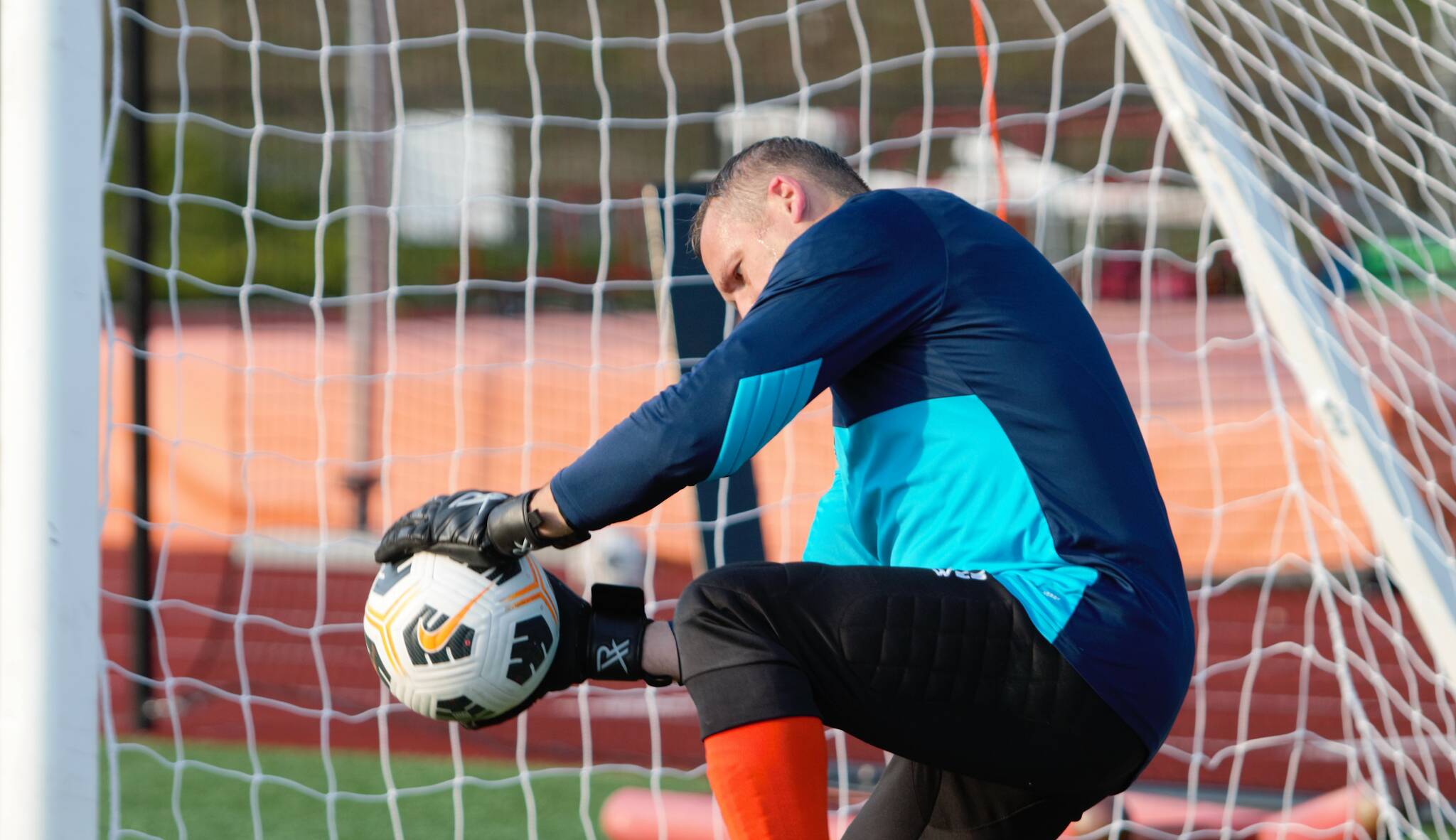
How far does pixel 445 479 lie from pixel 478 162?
2580 mm

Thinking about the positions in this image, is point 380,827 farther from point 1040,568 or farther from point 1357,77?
point 1357,77

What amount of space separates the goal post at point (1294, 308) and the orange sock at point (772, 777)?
1995mm

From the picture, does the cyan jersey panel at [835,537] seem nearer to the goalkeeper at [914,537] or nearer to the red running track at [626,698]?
the goalkeeper at [914,537]

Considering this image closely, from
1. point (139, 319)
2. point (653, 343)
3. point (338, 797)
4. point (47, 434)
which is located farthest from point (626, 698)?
point (47, 434)

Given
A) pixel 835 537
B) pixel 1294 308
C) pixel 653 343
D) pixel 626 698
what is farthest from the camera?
pixel 653 343

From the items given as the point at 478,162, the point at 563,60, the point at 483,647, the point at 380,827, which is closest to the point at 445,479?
the point at 478,162

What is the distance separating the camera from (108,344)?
2.80 m

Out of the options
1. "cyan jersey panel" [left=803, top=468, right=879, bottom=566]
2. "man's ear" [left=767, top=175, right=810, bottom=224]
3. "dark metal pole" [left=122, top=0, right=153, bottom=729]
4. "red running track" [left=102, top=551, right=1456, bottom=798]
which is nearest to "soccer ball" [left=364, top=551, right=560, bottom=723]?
"cyan jersey panel" [left=803, top=468, right=879, bottom=566]

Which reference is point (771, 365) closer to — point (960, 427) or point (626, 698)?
point (960, 427)

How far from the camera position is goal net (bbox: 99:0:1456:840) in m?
3.67

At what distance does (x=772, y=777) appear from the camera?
1.79m

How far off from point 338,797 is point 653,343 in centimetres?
560

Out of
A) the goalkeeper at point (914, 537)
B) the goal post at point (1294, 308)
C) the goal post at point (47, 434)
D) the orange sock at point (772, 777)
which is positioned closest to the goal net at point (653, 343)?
the goal post at point (1294, 308)

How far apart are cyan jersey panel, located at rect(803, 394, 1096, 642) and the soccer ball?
53 cm
